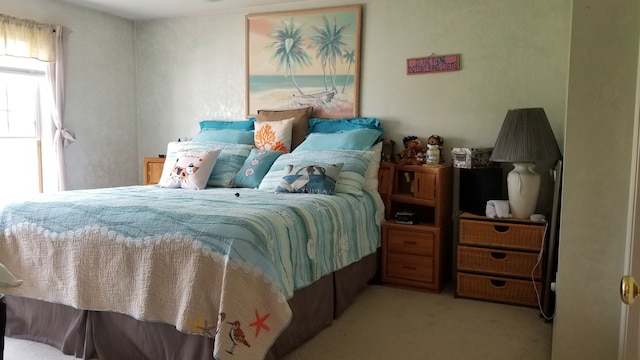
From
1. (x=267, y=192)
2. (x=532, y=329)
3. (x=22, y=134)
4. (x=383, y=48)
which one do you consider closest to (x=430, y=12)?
(x=383, y=48)

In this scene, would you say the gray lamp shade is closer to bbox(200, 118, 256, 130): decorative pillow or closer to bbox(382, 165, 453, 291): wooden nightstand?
bbox(382, 165, 453, 291): wooden nightstand

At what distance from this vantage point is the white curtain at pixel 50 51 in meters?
3.87

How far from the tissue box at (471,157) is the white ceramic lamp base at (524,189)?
0.30 metres

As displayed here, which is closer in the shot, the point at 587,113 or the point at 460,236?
the point at 587,113

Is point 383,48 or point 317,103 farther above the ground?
point 383,48

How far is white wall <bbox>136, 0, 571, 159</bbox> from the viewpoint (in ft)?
11.6

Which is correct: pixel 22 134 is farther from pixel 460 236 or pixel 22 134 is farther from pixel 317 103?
pixel 460 236

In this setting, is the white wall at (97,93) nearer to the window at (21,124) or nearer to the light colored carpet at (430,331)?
the window at (21,124)

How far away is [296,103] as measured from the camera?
172 inches

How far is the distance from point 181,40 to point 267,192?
7.82 feet


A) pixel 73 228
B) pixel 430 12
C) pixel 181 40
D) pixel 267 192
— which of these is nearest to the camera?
pixel 73 228

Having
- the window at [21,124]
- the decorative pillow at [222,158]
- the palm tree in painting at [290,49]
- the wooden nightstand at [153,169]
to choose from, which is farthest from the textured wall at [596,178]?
the window at [21,124]

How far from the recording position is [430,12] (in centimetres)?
385

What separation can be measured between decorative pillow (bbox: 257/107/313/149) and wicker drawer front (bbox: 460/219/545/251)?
4.96 feet
